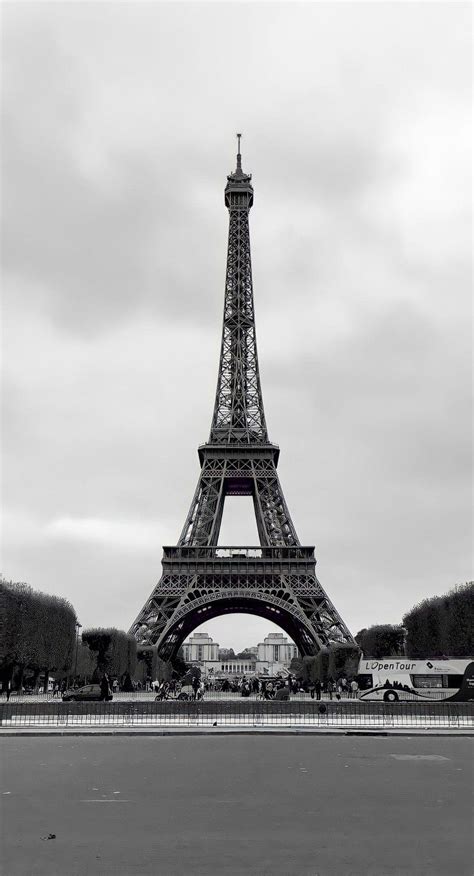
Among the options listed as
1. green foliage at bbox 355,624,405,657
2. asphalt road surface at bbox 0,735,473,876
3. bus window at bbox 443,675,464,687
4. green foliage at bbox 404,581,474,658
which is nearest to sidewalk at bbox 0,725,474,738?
asphalt road surface at bbox 0,735,473,876

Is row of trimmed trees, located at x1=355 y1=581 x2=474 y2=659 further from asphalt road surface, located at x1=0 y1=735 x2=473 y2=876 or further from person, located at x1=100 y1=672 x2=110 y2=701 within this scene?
asphalt road surface, located at x1=0 y1=735 x2=473 y2=876

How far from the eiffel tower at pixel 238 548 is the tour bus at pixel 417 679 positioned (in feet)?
56.8

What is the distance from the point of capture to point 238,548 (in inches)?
2849

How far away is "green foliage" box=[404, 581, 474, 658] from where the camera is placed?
178 ft

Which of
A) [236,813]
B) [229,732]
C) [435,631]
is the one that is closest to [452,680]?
[435,631]

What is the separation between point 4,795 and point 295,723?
65.1 feet

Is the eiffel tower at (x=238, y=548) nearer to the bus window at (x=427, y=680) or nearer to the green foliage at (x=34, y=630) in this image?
the green foliage at (x=34, y=630)

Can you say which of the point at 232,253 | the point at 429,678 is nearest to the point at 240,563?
the point at 429,678

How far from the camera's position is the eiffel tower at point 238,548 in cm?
6938

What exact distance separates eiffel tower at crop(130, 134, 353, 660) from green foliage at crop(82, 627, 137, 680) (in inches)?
131

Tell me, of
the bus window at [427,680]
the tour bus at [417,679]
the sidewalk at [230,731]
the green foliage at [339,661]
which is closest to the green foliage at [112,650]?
the green foliage at [339,661]

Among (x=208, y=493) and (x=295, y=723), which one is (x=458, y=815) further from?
(x=208, y=493)

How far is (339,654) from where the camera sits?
204ft

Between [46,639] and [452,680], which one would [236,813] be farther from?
[46,639]
